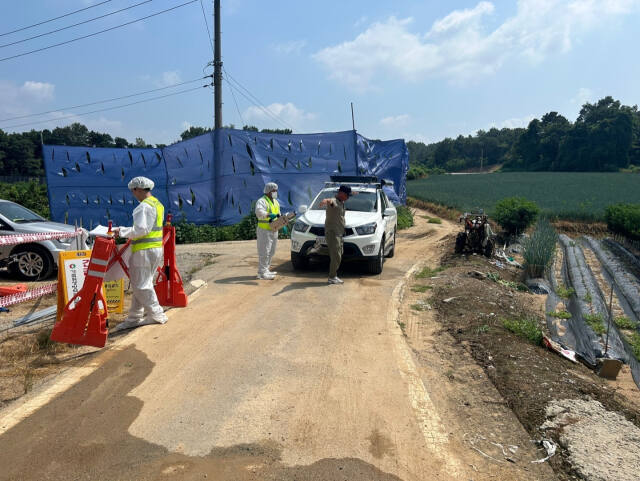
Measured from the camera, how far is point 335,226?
878cm

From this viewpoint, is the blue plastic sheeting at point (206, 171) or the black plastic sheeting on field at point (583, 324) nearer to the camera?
the black plastic sheeting on field at point (583, 324)

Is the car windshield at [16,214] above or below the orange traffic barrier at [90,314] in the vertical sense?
above

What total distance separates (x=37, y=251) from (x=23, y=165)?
69.6 metres

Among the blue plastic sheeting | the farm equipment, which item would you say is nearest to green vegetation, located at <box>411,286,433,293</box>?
the farm equipment

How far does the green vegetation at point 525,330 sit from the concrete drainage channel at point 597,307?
1.86ft

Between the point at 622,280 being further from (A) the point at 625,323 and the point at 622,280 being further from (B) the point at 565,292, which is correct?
(A) the point at 625,323

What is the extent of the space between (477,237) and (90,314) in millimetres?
9478

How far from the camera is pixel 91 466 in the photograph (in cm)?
320

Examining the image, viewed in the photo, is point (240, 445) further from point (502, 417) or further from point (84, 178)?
point (84, 178)

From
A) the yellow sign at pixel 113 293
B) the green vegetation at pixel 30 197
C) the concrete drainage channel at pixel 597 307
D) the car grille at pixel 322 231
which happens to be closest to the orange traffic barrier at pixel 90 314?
the yellow sign at pixel 113 293

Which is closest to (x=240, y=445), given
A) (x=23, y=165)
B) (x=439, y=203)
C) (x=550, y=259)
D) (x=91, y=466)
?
(x=91, y=466)

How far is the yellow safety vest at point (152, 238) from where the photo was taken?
583 centimetres

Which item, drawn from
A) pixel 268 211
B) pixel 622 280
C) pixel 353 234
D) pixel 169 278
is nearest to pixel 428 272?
pixel 353 234

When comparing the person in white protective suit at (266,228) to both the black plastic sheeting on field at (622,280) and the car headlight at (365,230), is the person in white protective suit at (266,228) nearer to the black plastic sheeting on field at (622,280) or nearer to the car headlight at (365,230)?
the car headlight at (365,230)
